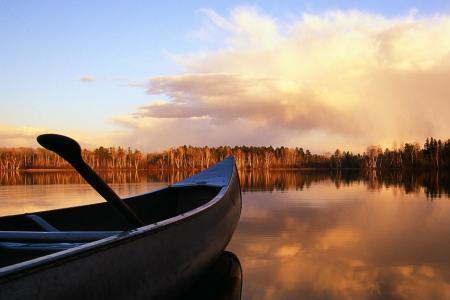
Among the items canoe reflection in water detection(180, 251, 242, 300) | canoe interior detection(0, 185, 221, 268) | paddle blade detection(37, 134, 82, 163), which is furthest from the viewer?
canoe interior detection(0, 185, 221, 268)

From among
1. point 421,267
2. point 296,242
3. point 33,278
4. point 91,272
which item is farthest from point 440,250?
point 33,278

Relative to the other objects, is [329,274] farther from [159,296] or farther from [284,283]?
[159,296]

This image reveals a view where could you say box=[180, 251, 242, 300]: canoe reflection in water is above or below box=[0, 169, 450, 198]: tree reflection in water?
above

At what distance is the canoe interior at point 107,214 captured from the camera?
21.4 feet

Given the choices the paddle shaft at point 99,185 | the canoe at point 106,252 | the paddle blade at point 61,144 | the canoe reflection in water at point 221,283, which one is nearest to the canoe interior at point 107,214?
the canoe at point 106,252

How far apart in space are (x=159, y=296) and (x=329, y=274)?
10.7 ft

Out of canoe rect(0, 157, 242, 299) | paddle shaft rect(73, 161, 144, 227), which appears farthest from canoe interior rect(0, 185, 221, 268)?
paddle shaft rect(73, 161, 144, 227)

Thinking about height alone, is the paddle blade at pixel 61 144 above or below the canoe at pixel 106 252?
above

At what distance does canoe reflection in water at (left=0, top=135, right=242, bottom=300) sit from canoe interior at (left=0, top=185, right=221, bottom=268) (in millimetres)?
16

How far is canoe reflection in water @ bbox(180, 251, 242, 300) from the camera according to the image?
20.5ft

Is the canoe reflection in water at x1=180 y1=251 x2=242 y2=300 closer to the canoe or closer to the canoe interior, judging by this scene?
the canoe

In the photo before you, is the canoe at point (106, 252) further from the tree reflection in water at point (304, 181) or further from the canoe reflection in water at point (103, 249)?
the tree reflection in water at point (304, 181)

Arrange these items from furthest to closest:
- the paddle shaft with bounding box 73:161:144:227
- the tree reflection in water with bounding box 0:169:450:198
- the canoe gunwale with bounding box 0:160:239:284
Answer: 1. the tree reflection in water with bounding box 0:169:450:198
2. the paddle shaft with bounding box 73:161:144:227
3. the canoe gunwale with bounding box 0:160:239:284

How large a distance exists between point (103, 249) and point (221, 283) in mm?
3430
